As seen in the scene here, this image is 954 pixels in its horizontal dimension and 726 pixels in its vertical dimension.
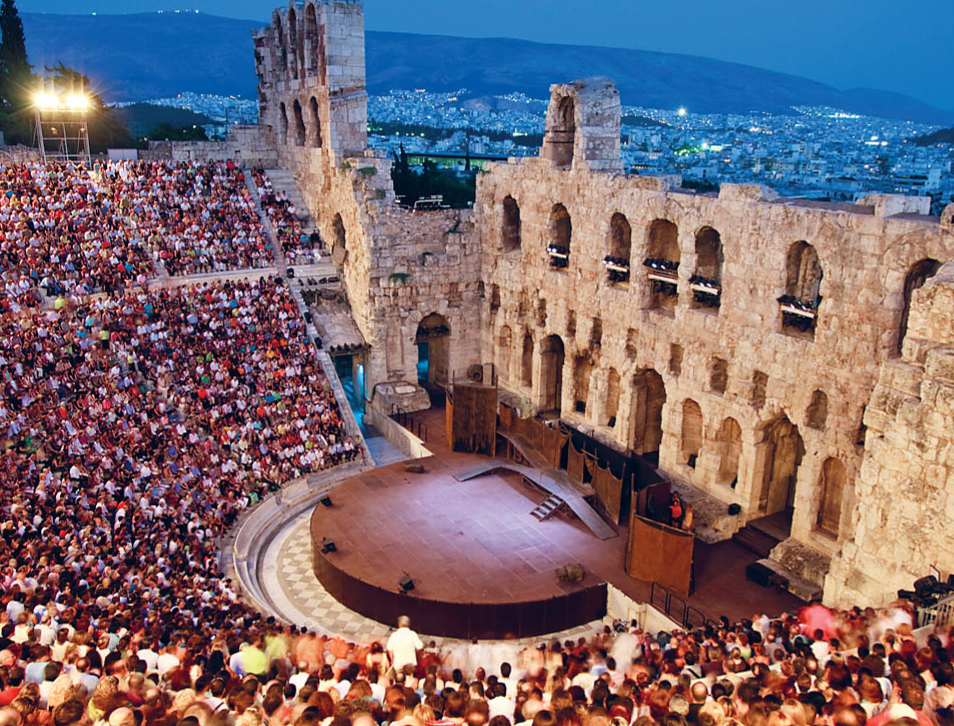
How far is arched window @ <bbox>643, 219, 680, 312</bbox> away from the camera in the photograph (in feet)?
83.0

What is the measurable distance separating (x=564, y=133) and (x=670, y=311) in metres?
7.22

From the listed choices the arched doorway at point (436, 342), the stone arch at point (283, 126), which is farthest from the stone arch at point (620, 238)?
the stone arch at point (283, 126)

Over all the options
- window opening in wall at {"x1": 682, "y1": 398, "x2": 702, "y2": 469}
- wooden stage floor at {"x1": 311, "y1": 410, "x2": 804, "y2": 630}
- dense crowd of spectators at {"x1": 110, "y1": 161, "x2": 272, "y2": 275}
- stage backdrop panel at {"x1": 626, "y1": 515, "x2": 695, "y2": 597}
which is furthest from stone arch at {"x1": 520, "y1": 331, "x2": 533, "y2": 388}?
stage backdrop panel at {"x1": 626, "y1": 515, "x2": 695, "y2": 597}

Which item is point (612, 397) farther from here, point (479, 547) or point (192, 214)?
point (192, 214)

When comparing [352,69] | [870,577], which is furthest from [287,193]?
[870,577]

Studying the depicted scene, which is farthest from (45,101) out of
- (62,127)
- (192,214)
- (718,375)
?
(718,375)

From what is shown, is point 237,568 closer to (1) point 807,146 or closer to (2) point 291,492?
(2) point 291,492

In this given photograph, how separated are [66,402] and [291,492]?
6.66 metres

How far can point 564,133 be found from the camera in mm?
28562

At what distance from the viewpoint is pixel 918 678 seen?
9.95 metres

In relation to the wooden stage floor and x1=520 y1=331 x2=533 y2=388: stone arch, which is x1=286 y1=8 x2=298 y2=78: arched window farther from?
the wooden stage floor

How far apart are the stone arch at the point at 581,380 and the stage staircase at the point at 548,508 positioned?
5976mm

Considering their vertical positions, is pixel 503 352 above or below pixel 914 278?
below

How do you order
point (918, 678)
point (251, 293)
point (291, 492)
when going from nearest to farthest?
point (918, 678), point (291, 492), point (251, 293)
